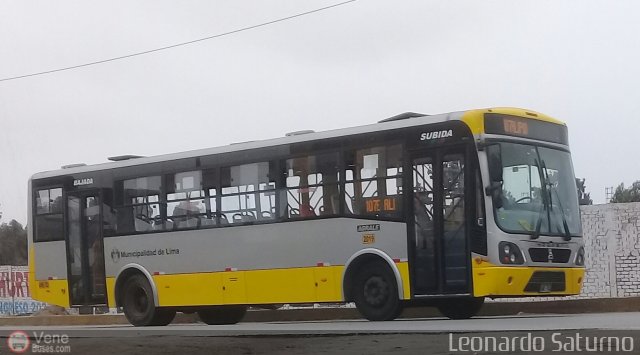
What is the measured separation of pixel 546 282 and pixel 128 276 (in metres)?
8.25

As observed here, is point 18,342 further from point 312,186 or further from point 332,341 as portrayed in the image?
point 312,186

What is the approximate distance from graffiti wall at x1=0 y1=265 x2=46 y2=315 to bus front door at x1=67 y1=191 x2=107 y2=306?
679 inches

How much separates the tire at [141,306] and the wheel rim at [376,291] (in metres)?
4.83

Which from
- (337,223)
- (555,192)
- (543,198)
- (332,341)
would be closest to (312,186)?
(337,223)

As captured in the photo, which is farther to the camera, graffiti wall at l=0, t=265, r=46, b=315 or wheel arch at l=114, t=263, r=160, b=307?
graffiti wall at l=0, t=265, r=46, b=315

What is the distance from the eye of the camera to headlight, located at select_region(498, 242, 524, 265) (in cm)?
1503

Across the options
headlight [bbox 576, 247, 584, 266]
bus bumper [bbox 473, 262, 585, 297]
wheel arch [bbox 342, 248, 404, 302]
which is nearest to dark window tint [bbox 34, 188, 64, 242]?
wheel arch [bbox 342, 248, 404, 302]

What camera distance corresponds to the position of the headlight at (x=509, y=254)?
1503cm

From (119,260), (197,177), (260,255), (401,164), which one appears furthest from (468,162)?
(119,260)

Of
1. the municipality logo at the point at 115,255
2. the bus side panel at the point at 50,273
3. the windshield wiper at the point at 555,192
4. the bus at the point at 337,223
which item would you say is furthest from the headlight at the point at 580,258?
the bus side panel at the point at 50,273

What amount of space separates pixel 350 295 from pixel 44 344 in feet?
16.9

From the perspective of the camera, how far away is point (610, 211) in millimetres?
26453

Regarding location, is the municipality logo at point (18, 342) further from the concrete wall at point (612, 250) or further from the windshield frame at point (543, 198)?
the concrete wall at point (612, 250)

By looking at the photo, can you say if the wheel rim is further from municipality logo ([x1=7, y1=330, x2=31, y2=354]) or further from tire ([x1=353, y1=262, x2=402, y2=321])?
municipality logo ([x1=7, y1=330, x2=31, y2=354])
